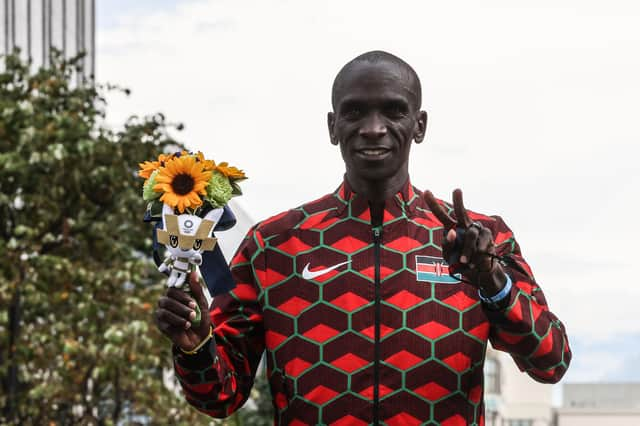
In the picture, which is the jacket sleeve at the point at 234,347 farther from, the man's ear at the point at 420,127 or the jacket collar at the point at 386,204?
the man's ear at the point at 420,127

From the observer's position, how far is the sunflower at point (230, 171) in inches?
150

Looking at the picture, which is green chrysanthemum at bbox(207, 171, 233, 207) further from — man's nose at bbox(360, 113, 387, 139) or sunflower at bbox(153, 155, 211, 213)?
man's nose at bbox(360, 113, 387, 139)

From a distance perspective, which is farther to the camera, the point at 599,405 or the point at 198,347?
the point at 599,405

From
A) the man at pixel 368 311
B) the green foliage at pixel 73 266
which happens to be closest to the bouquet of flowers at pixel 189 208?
the man at pixel 368 311

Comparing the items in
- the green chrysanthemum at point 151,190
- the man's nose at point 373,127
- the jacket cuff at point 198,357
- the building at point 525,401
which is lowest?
the jacket cuff at point 198,357

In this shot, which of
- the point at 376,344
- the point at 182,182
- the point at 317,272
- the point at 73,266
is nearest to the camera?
the point at 182,182

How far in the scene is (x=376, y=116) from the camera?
3.98 meters

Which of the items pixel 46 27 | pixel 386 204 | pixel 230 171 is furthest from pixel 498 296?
pixel 46 27

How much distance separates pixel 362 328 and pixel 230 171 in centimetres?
65

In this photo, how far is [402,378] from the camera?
3.91 metres

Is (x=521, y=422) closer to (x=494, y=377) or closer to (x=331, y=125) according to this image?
(x=494, y=377)

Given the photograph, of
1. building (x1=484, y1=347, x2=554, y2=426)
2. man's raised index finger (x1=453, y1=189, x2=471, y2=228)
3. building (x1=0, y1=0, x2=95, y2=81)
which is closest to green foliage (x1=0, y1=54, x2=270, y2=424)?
man's raised index finger (x1=453, y1=189, x2=471, y2=228)

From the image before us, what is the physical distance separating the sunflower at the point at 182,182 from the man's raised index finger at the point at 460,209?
2.48 feet

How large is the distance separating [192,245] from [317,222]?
2.05 ft
